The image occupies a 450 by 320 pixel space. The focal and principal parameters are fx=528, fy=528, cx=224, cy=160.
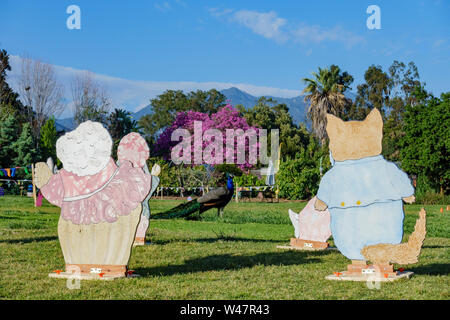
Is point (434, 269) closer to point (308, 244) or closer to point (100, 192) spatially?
point (308, 244)

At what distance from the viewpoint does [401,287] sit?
6543mm

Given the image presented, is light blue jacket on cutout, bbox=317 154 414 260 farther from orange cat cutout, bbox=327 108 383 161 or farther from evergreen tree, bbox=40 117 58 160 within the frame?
evergreen tree, bbox=40 117 58 160

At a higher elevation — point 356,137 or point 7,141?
point 7,141

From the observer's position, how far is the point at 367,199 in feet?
22.9

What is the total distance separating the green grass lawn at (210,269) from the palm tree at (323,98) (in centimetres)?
2720

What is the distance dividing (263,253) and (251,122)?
97.8ft

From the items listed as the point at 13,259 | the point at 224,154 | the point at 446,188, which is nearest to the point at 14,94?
the point at 224,154

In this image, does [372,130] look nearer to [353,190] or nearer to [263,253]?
[353,190]

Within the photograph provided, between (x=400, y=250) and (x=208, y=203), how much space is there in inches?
387

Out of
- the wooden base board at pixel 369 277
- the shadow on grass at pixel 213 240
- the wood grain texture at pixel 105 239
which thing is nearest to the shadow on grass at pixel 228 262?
the wood grain texture at pixel 105 239

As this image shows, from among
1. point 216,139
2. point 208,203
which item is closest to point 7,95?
point 216,139

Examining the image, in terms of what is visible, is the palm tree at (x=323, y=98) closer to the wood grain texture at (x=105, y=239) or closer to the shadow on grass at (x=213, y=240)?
the shadow on grass at (x=213, y=240)

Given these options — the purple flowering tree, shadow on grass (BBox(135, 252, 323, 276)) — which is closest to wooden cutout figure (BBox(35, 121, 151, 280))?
shadow on grass (BBox(135, 252, 323, 276))

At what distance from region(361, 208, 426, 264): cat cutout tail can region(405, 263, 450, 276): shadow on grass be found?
4.48ft
